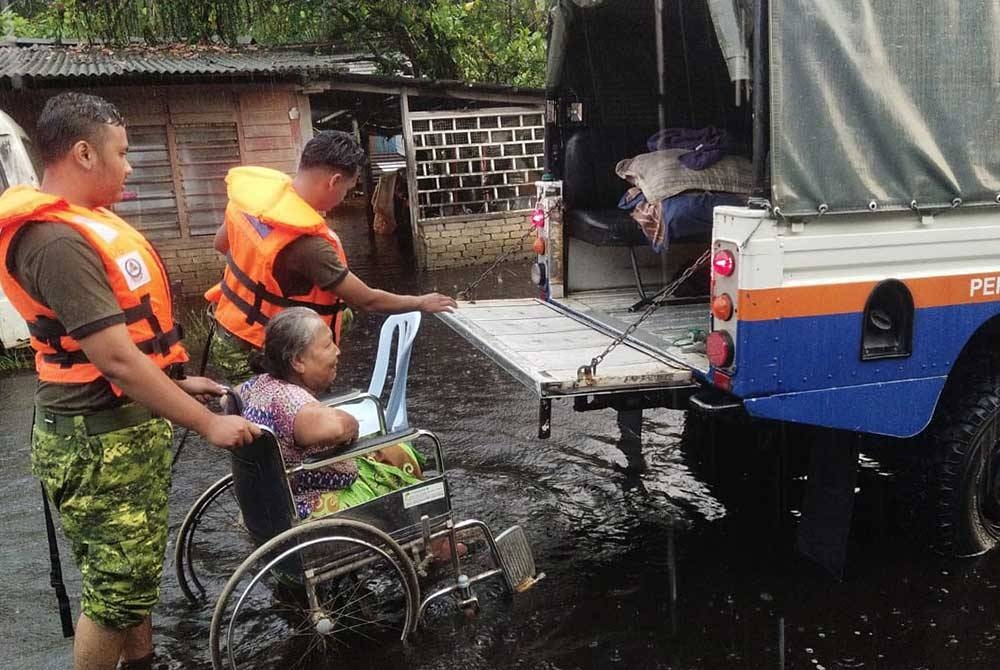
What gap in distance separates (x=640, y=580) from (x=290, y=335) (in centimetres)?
193

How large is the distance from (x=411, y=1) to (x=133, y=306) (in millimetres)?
12409

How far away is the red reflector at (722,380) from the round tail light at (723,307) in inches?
8.4

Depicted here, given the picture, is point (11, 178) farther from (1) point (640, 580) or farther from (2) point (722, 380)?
(2) point (722, 380)

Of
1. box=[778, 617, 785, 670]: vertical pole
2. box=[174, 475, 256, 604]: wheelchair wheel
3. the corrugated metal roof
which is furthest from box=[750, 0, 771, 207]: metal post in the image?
the corrugated metal roof

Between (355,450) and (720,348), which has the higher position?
(720,348)

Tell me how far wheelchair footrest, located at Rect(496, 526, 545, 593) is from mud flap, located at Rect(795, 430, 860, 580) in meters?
1.29

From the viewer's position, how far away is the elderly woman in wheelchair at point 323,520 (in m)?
2.76

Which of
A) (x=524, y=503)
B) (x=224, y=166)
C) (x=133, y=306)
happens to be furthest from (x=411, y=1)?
(x=133, y=306)

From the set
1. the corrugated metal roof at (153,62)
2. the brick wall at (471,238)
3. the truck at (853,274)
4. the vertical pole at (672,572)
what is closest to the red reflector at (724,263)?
the truck at (853,274)

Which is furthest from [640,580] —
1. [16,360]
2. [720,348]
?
[16,360]

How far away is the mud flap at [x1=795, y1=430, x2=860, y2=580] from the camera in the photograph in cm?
339

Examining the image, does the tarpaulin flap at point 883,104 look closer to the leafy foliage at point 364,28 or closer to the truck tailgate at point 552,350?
the truck tailgate at point 552,350

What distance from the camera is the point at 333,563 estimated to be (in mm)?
2814

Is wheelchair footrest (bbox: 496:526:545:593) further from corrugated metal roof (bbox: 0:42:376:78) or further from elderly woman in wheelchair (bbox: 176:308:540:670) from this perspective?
corrugated metal roof (bbox: 0:42:376:78)
